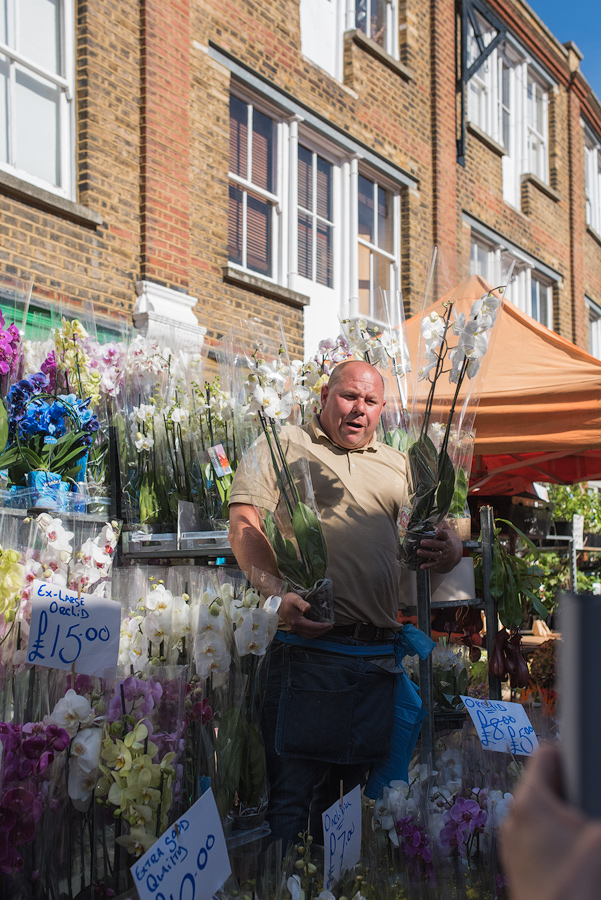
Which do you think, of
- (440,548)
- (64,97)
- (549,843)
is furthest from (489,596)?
(64,97)

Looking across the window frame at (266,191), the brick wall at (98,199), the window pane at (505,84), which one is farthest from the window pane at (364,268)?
the window pane at (505,84)

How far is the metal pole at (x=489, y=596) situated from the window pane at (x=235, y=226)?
439cm

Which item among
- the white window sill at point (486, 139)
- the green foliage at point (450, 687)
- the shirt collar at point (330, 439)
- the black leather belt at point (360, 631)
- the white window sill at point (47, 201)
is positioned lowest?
the green foliage at point (450, 687)

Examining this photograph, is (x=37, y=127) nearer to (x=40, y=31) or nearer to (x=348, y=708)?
(x=40, y=31)

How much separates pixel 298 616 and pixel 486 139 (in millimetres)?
9751

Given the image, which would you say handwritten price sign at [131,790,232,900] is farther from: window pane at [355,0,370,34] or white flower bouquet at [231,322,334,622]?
window pane at [355,0,370,34]

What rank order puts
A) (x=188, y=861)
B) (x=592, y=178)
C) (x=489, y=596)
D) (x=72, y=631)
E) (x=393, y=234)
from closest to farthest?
1. (x=188, y=861)
2. (x=72, y=631)
3. (x=489, y=596)
4. (x=393, y=234)
5. (x=592, y=178)

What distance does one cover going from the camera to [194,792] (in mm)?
1660

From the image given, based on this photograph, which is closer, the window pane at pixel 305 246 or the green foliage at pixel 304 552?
the green foliage at pixel 304 552

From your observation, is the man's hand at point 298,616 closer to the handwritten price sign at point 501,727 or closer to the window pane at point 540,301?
the handwritten price sign at point 501,727

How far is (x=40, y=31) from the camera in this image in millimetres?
5352

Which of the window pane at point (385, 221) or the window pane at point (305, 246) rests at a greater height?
the window pane at point (385, 221)

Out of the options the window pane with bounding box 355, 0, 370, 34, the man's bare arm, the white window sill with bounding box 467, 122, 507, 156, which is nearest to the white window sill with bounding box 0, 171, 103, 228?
the man's bare arm

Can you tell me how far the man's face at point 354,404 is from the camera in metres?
2.33
